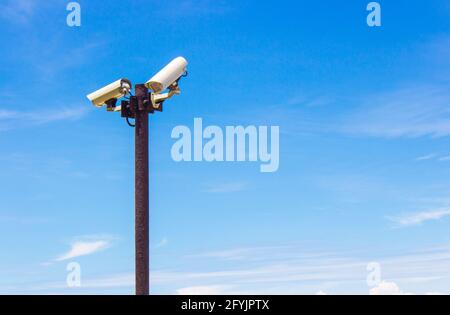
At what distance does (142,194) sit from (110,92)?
227cm

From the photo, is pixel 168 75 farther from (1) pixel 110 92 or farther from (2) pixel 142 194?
(2) pixel 142 194

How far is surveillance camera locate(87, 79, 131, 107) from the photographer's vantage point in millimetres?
12477

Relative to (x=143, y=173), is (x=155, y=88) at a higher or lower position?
higher

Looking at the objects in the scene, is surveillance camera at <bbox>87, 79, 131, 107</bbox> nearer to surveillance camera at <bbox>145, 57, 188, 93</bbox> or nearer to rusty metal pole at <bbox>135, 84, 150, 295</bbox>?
rusty metal pole at <bbox>135, 84, 150, 295</bbox>

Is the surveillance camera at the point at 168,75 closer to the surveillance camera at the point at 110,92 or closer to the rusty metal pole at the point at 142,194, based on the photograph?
the rusty metal pole at the point at 142,194

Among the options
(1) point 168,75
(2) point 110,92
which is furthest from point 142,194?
(1) point 168,75

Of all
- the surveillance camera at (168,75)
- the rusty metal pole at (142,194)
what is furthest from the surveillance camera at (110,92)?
the surveillance camera at (168,75)

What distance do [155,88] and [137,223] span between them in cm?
272

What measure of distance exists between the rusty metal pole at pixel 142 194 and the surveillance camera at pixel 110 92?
0.81ft

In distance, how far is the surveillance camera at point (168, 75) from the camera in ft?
40.2
